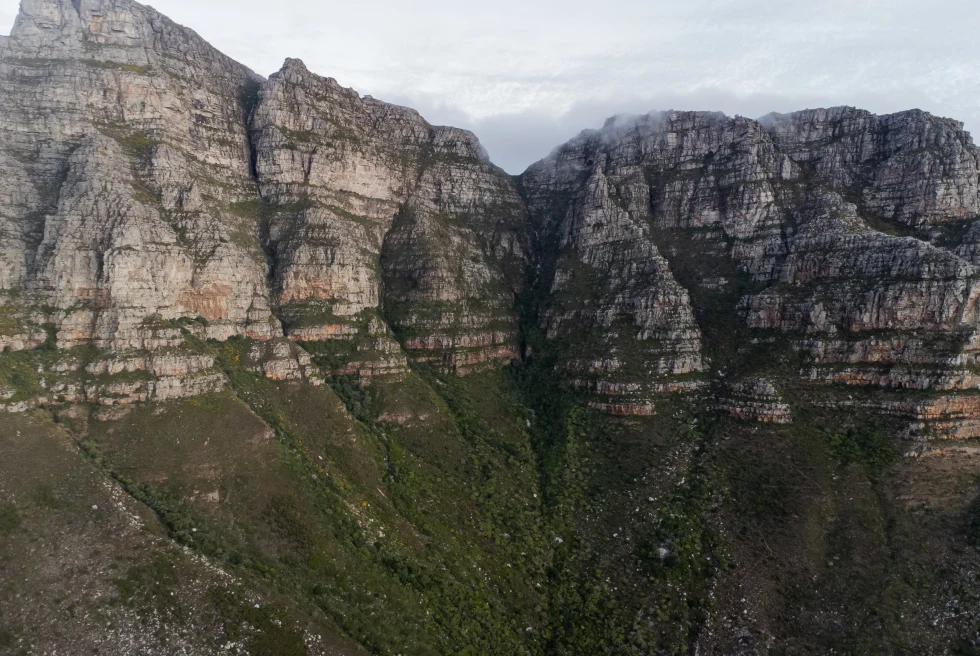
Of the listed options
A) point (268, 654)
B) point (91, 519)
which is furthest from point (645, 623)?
point (91, 519)

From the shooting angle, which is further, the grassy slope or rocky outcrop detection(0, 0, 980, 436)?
rocky outcrop detection(0, 0, 980, 436)

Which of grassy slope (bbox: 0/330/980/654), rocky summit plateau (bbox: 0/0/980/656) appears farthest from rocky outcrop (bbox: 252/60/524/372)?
grassy slope (bbox: 0/330/980/654)

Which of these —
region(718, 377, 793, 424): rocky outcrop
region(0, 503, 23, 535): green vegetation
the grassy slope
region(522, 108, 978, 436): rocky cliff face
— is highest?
region(522, 108, 978, 436): rocky cliff face

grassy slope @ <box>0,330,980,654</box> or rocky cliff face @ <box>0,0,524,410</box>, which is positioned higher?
rocky cliff face @ <box>0,0,524,410</box>

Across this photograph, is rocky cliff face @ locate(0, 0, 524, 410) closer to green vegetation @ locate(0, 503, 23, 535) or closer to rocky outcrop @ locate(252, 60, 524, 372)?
rocky outcrop @ locate(252, 60, 524, 372)

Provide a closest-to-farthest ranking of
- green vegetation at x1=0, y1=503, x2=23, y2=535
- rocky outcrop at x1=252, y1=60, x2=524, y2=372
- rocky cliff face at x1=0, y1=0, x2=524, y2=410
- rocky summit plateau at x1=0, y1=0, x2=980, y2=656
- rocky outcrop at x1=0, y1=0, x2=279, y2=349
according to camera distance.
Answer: green vegetation at x1=0, y1=503, x2=23, y2=535
rocky summit plateau at x1=0, y1=0, x2=980, y2=656
rocky outcrop at x1=0, y1=0, x2=279, y2=349
rocky cliff face at x1=0, y1=0, x2=524, y2=410
rocky outcrop at x1=252, y1=60, x2=524, y2=372

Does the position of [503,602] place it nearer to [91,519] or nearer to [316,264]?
[91,519]

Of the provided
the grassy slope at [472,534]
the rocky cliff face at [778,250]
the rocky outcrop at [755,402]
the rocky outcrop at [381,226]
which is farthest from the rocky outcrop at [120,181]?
the rocky outcrop at [755,402]

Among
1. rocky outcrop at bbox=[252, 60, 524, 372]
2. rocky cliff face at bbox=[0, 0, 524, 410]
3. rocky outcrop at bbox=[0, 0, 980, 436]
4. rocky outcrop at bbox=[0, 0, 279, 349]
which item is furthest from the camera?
rocky outcrop at bbox=[252, 60, 524, 372]
